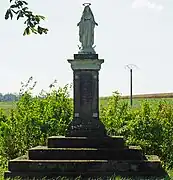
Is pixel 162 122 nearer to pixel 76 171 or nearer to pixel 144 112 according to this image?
pixel 144 112

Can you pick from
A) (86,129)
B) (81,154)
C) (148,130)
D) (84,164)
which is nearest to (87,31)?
(86,129)

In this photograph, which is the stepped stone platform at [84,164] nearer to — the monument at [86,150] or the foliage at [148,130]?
the monument at [86,150]

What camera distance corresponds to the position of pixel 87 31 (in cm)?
1495

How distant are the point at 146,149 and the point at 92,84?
13.3ft

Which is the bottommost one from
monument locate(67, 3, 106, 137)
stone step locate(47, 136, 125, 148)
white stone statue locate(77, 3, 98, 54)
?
stone step locate(47, 136, 125, 148)

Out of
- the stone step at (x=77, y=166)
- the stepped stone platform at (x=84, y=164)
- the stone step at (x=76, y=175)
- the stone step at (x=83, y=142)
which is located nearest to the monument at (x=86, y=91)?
the stone step at (x=83, y=142)

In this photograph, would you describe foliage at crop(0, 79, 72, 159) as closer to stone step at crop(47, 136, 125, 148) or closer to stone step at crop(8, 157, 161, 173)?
stone step at crop(47, 136, 125, 148)

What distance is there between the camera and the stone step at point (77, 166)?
12.6 metres

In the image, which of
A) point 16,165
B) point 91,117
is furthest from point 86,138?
point 16,165

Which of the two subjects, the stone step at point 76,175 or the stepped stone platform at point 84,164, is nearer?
the stone step at point 76,175

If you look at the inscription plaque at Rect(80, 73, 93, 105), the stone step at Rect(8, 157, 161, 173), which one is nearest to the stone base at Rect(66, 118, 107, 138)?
the inscription plaque at Rect(80, 73, 93, 105)

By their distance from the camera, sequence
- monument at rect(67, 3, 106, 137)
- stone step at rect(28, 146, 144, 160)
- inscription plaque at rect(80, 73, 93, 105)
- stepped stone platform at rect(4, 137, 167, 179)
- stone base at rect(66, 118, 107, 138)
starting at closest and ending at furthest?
stepped stone platform at rect(4, 137, 167, 179) < stone step at rect(28, 146, 144, 160) < stone base at rect(66, 118, 107, 138) < monument at rect(67, 3, 106, 137) < inscription plaque at rect(80, 73, 93, 105)

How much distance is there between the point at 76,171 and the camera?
12.6m

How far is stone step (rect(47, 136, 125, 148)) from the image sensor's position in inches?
537
